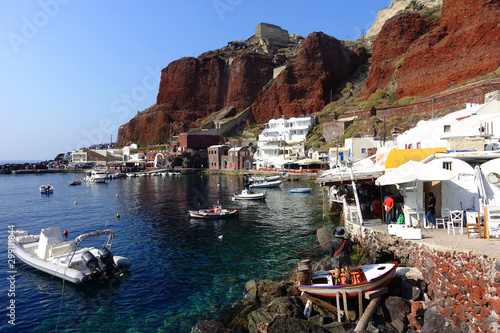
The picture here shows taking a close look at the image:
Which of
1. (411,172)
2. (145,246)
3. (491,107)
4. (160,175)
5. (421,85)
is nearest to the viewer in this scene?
(411,172)

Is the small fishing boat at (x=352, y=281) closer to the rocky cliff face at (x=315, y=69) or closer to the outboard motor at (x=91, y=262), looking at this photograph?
the outboard motor at (x=91, y=262)

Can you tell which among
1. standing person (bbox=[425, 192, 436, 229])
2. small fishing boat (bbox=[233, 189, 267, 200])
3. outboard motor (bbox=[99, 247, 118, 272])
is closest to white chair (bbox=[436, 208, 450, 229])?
standing person (bbox=[425, 192, 436, 229])

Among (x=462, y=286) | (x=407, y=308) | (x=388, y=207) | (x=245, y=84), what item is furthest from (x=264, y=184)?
(x=245, y=84)

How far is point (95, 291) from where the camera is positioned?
1622 cm

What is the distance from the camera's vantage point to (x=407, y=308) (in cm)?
1109

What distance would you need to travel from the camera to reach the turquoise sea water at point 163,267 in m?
13.6

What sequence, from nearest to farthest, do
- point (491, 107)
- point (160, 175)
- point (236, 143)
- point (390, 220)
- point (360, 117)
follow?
point (390, 220) → point (491, 107) → point (360, 117) → point (160, 175) → point (236, 143)

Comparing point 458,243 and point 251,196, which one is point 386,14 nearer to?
point 251,196

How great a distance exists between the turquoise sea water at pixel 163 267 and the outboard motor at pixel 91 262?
32.0 inches

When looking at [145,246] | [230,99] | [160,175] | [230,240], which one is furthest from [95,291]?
[230,99]

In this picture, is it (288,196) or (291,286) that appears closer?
(291,286)

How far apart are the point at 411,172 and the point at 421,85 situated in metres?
61.7

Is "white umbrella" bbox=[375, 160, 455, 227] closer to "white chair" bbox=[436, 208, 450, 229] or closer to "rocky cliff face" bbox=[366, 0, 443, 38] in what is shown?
"white chair" bbox=[436, 208, 450, 229]

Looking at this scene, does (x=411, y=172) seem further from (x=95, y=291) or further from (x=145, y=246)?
(x=145, y=246)
